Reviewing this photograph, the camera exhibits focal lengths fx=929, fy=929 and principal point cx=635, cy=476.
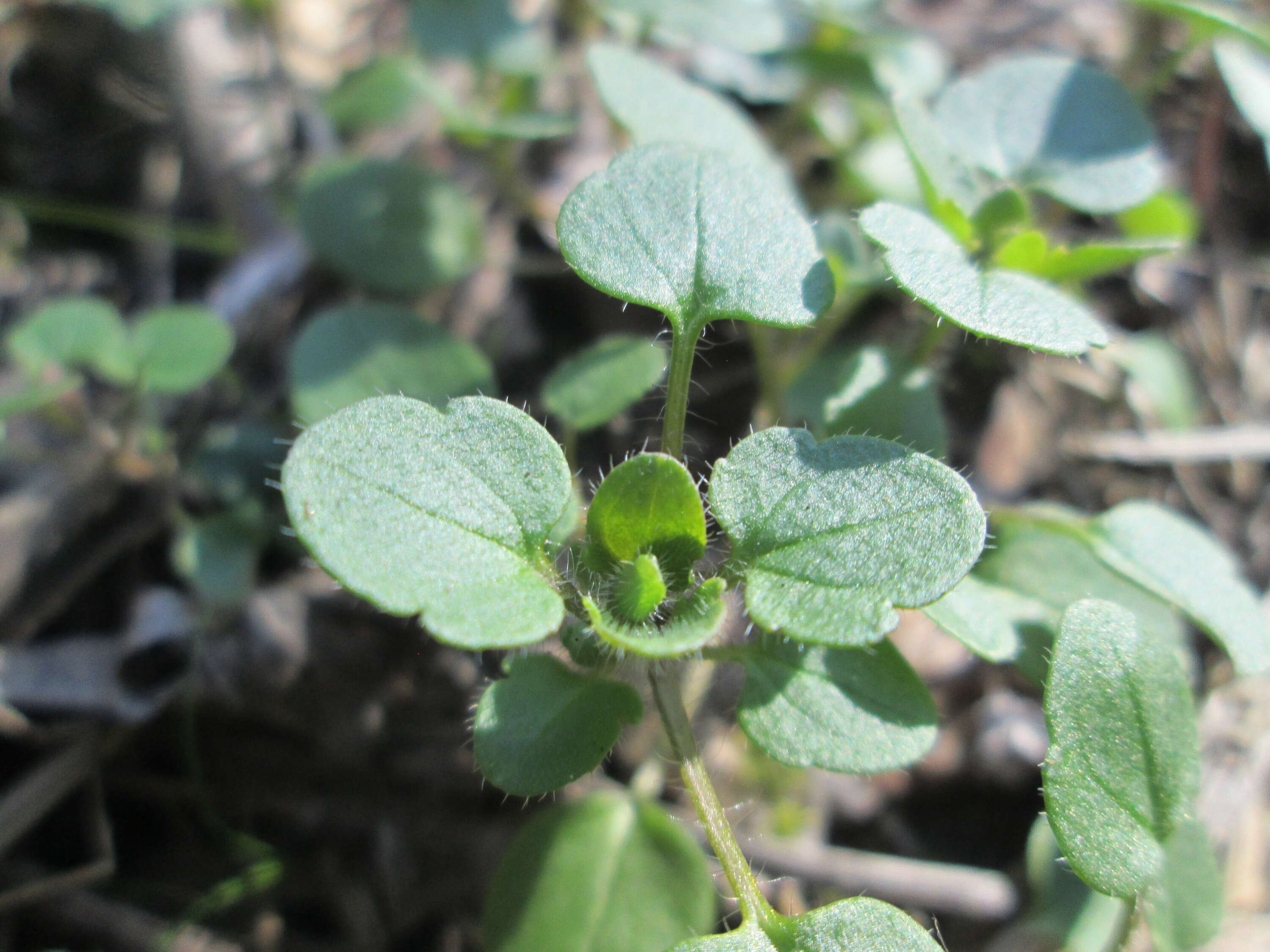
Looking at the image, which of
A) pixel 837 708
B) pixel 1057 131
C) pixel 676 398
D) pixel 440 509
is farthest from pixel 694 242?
pixel 1057 131

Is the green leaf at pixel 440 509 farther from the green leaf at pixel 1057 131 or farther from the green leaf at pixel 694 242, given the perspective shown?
the green leaf at pixel 1057 131

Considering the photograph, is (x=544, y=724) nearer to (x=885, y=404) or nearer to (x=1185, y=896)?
(x=885, y=404)

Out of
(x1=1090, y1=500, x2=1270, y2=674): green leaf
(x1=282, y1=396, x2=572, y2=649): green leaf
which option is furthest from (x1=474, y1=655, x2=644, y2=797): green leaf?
(x1=1090, y1=500, x2=1270, y2=674): green leaf

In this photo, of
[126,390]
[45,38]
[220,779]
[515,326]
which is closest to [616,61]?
[515,326]

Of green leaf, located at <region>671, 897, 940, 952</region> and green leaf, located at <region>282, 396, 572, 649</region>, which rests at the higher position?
green leaf, located at <region>282, 396, 572, 649</region>

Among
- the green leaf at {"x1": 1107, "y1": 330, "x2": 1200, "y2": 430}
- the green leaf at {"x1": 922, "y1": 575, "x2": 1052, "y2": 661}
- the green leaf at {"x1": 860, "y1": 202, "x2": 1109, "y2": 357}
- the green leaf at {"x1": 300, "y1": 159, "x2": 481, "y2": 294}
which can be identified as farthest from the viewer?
the green leaf at {"x1": 1107, "y1": 330, "x2": 1200, "y2": 430}

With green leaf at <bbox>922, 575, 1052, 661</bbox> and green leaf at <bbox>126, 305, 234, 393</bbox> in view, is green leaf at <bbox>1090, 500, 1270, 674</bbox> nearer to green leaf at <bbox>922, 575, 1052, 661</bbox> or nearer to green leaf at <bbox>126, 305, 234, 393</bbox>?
green leaf at <bbox>922, 575, 1052, 661</bbox>
